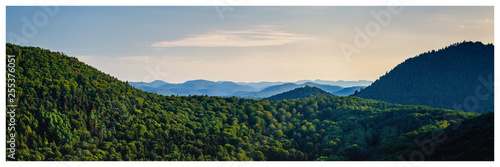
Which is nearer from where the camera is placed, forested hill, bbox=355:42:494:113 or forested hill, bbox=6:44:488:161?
forested hill, bbox=6:44:488:161

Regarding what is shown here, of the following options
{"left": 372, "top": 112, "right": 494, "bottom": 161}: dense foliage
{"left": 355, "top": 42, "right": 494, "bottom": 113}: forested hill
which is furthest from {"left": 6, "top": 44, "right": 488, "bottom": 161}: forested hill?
{"left": 355, "top": 42, "right": 494, "bottom": 113}: forested hill

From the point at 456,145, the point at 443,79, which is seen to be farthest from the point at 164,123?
the point at 443,79

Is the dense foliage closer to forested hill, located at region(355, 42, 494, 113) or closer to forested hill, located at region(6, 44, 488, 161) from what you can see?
forested hill, located at region(6, 44, 488, 161)

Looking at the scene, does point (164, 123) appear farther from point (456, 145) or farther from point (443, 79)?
A: point (443, 79)

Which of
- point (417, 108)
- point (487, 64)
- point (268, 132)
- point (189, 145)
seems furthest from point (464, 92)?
point (189, 145)

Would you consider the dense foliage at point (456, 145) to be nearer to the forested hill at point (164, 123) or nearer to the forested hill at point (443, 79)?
the forested hill at point (164, 123)

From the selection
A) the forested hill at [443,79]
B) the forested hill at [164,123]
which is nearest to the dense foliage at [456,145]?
the forested hill at [164,123]
